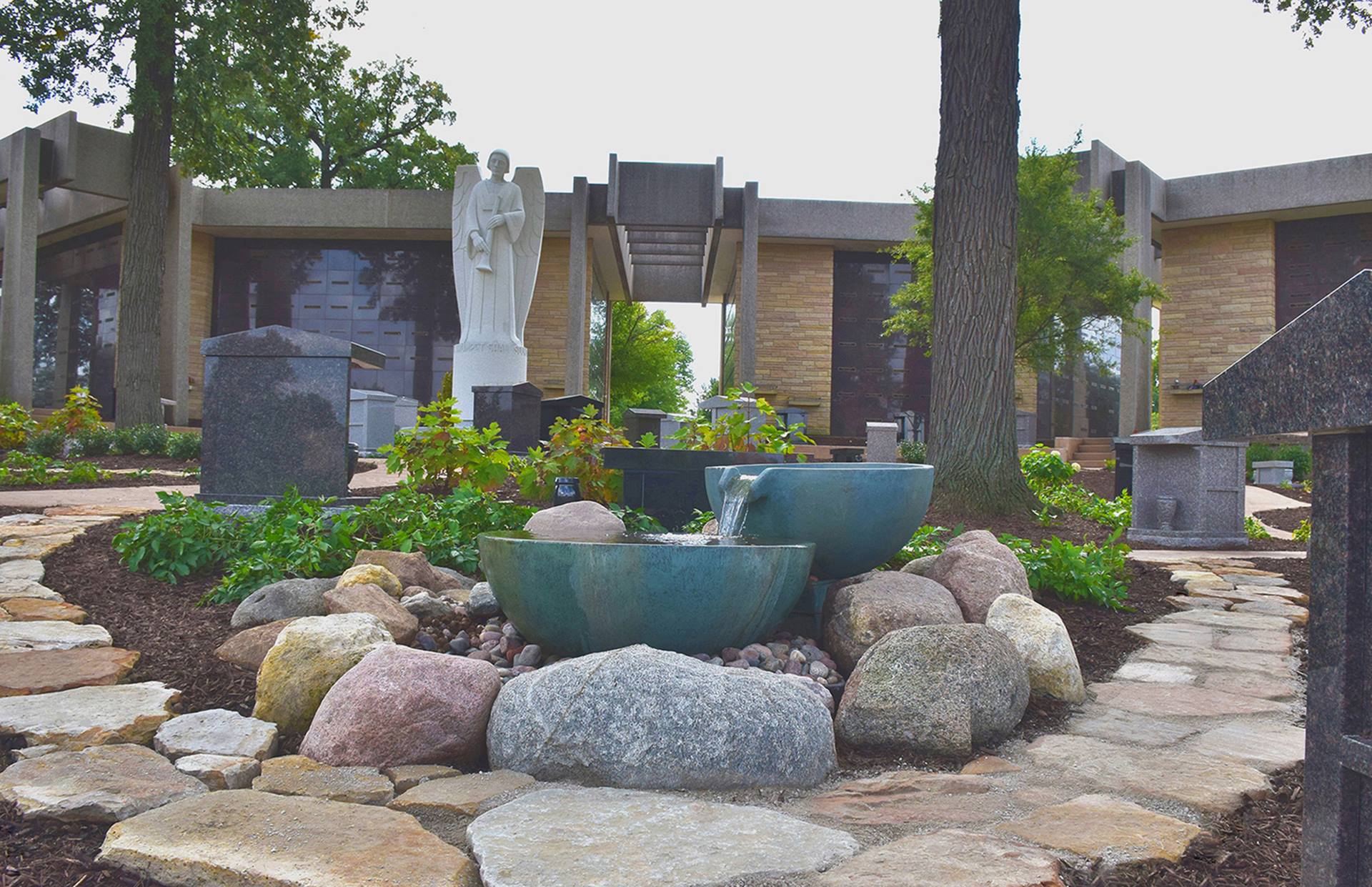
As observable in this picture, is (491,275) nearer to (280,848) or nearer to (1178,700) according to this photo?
(1178,700)

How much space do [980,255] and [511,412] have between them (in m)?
6.11

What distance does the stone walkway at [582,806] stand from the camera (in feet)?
6.70

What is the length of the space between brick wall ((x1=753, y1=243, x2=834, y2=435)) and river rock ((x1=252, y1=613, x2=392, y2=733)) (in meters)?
19.2

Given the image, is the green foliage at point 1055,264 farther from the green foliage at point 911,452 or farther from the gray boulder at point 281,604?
the gray boulder at point 281,604

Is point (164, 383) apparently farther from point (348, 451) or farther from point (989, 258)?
point (989, 258)

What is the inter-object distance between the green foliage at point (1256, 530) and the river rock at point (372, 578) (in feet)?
25.9

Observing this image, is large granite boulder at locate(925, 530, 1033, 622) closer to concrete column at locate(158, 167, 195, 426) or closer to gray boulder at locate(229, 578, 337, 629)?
gray boulder at locate(229, 578, 337, 629)

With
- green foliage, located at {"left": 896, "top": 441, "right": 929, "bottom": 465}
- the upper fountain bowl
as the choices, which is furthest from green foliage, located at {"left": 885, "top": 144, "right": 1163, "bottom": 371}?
the upper fountain bowl

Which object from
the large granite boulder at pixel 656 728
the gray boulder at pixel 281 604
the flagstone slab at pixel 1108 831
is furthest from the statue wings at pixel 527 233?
the flagstone slab at pixel 1108 831

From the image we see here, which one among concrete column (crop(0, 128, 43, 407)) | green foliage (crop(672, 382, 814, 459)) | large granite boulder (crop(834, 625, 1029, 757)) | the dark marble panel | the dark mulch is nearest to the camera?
the dark marble panel

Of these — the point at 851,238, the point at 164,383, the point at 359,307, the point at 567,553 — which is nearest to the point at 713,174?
the point at 851,238

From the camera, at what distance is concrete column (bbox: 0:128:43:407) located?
1922 centimetres

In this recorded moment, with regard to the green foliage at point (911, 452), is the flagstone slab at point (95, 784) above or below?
below

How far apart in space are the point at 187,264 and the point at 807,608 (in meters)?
20.8
